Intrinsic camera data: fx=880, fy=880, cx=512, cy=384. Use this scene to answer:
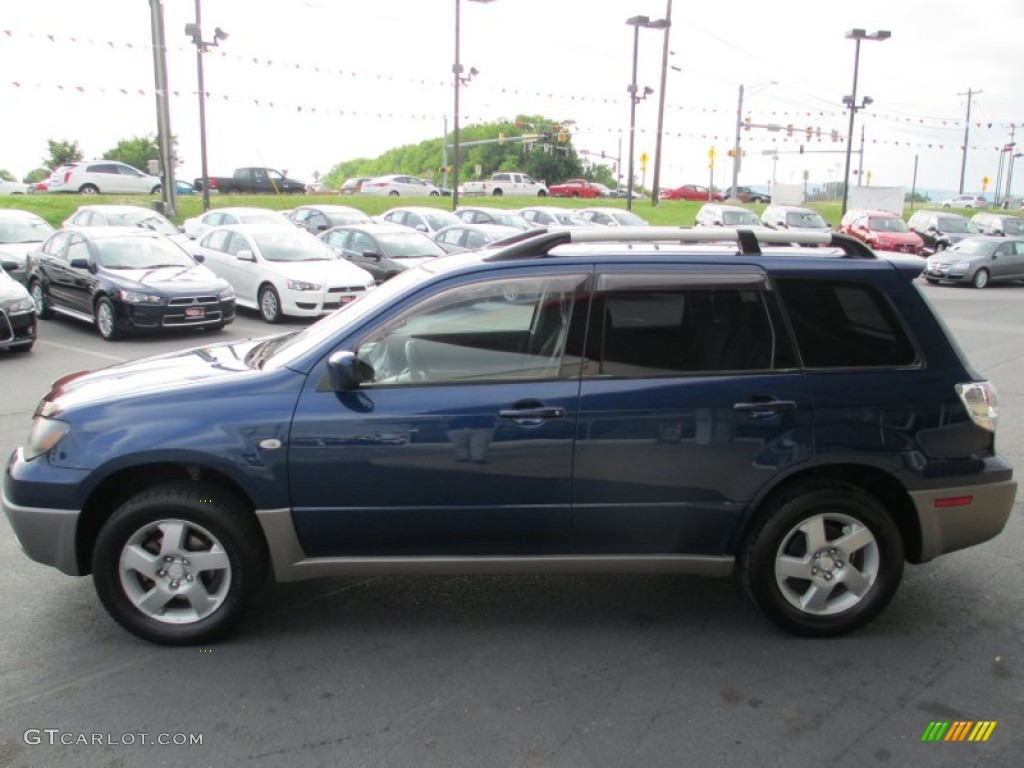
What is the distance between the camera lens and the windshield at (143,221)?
1920cm

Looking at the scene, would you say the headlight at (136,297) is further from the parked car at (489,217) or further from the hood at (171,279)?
the parked car at (489,217)

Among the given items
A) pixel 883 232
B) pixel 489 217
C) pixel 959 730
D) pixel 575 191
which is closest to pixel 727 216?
pixel 883 232

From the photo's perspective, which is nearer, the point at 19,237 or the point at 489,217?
the point at 19,237

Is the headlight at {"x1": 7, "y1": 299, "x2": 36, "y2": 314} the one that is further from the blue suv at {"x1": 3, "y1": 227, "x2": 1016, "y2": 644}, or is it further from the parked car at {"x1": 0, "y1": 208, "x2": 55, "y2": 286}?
the blue suv at {"x1": 3, "y1": 227, "x2": 1016, "y2": 644}

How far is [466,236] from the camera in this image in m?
19.7

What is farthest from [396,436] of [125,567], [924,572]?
Result: [924,572]

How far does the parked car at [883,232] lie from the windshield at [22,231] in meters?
23.3

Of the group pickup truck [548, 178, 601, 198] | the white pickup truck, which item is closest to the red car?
pickup truck [548, 178, 601, 198]

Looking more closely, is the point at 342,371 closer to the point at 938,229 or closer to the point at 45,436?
the point at 45,436

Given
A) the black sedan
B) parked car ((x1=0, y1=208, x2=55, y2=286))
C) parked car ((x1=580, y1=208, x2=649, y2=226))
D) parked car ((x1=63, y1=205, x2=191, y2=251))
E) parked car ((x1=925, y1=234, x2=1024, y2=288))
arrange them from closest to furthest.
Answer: the black sedan, parked car ((x1=0, y1=208, x2=55, y2=286)), parked car ((x1=63, y1=205, x2=191, y2=251)), parked car ((x1=925, y1=234, x2=1024, y2=288)), parked car ((x1=580, y1=208, x2=649, y2=226))

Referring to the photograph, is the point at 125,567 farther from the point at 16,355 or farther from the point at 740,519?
the point at 16,355

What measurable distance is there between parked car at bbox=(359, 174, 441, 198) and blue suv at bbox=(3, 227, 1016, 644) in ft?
161

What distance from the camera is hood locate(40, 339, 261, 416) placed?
387cm

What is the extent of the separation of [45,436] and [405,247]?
14.3 metres
